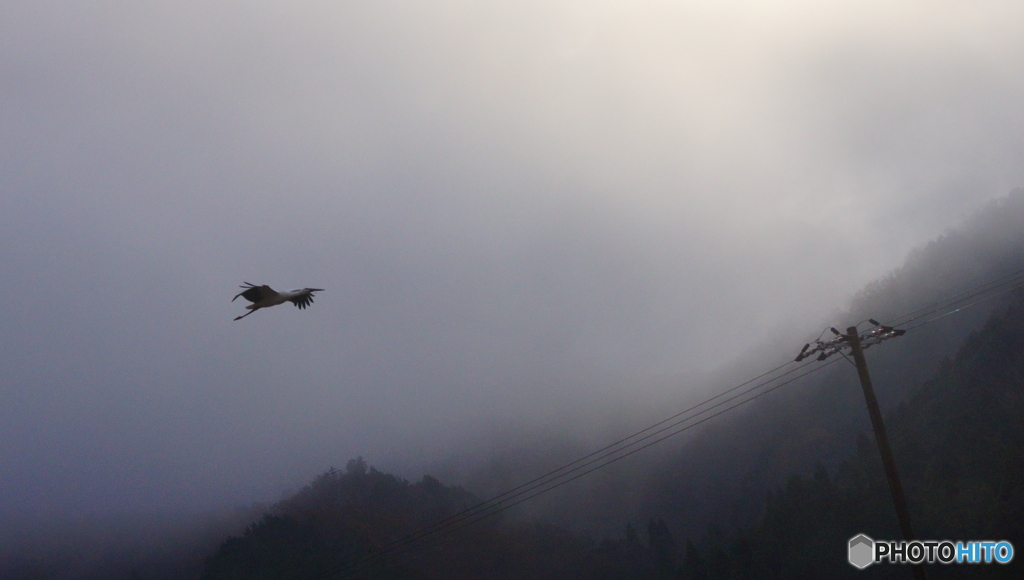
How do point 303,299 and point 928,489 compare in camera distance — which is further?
point 928,489

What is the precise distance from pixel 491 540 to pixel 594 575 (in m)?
29.6

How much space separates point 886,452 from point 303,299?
1854cm

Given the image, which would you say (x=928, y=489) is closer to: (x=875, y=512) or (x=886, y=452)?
(x=875, y=512)

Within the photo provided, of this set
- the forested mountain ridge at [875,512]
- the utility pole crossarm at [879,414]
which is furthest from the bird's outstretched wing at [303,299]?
the forested mountain ridge at [875,512]

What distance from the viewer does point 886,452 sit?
22.1 metres

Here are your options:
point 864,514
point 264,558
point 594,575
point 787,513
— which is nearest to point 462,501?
point 264,558

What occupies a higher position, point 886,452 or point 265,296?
point 265,296

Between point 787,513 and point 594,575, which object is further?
point 594,575

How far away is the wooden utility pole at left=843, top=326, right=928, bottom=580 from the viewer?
21141mm

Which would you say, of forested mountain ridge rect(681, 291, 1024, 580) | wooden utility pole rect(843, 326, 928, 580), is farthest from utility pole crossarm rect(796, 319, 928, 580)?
forested mountain ridge rect(681, 291, 1024, 580)

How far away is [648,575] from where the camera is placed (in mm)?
123000

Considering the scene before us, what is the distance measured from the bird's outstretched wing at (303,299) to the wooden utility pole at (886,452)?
662 inches

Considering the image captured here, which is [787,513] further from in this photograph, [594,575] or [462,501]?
[462,501]

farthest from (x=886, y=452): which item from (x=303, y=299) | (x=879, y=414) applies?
(x=303, y=299)
